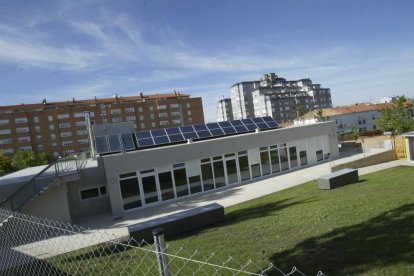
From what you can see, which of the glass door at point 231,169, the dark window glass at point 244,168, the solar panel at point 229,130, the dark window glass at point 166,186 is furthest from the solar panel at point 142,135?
the dark window glass at point 244,168

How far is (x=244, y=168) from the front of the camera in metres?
22.2

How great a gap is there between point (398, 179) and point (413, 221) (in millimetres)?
7175

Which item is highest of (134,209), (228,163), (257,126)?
(257,126)

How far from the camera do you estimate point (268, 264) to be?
7137 millimetres

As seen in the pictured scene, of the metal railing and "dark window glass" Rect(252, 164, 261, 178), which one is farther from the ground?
the metal railing

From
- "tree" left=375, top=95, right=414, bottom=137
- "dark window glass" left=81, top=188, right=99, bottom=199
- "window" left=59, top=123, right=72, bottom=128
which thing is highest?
"window" left=59, top=123, right=72, bottom=128

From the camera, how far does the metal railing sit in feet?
47.4

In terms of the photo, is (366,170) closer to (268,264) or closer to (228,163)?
(228,163)

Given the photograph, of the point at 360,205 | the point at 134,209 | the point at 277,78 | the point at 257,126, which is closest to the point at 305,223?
the point at 360,205

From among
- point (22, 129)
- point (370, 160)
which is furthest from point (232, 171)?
point (22, 129)

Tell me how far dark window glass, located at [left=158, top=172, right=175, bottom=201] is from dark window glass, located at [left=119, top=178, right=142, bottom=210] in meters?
1.36

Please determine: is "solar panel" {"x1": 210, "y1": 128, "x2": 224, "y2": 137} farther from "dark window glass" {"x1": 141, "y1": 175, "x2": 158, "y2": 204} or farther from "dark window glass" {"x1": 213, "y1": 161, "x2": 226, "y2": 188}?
"dark window glass" {"x1": 141, "y1": 175, "x2": 158, "y2": 204}

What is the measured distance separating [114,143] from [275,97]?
373 ft

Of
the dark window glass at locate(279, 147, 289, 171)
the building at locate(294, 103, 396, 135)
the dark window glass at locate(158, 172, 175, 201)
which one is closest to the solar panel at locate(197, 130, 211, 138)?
the dark window glass at locate(158, 172, 175, 201)
